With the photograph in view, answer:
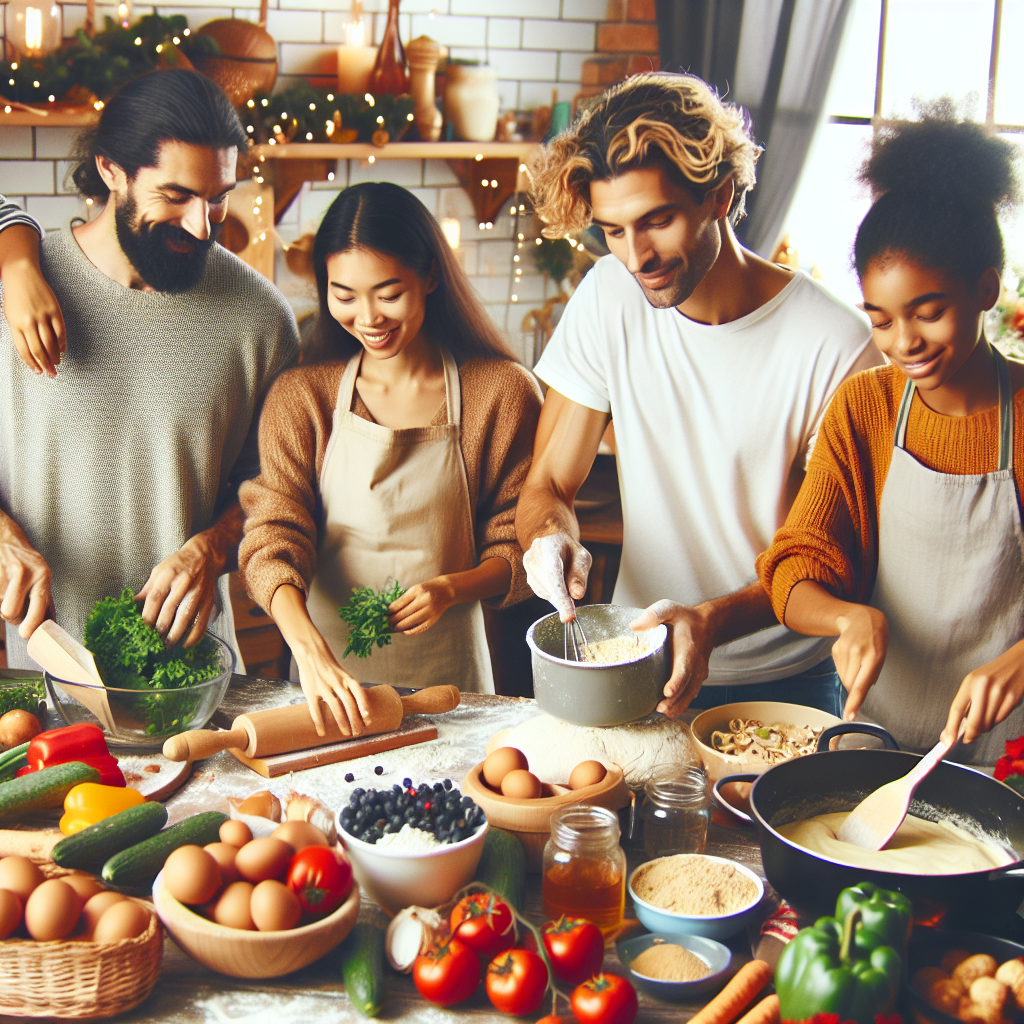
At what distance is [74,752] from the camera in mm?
1569

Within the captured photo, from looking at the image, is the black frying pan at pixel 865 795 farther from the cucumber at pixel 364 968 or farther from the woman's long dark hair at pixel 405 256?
the woman's long dark hair at pixel 405 256

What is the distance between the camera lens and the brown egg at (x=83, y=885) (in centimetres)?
121

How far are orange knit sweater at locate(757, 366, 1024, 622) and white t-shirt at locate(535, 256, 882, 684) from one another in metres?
0.16

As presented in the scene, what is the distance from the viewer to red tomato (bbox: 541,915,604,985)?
1.19 meters

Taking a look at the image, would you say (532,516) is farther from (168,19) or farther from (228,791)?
(168,19)

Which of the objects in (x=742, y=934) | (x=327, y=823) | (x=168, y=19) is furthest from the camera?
(x=168, y=19)

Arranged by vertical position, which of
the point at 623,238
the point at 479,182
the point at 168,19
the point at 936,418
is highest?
the point at 168,19

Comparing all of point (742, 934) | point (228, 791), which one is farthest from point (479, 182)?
point (742, 934)

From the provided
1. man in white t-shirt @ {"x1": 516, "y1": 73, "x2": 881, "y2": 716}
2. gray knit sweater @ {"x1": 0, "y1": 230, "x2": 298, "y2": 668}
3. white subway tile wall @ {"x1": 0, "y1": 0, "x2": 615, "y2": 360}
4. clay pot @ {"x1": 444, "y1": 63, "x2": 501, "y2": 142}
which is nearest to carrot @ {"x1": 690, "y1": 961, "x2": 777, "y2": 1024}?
man in white t-shirt @ {"x1": 516, "y1": 73, "x2": 881, "y2": 716}

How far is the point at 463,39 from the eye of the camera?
4.10 m

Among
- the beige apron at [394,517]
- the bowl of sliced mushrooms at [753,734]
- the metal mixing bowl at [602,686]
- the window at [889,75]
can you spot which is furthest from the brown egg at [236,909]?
Answer: the window at [889,75]

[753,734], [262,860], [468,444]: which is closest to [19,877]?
[262,860]

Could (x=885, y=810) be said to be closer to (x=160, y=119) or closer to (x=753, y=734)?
(x=753, y=734)

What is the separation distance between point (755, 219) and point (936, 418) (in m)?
2.28
